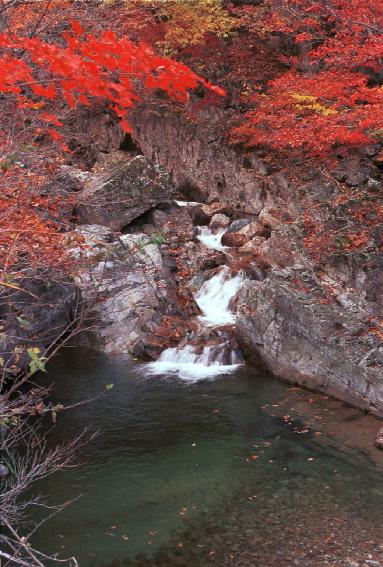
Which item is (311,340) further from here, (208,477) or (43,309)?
(43,309)

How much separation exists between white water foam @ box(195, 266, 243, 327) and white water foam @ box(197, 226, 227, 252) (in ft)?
5.70

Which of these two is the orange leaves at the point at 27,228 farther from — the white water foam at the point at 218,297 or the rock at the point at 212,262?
the rock at the point at 212,262

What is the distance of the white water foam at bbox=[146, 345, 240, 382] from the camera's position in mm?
11625

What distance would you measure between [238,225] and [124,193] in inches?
154

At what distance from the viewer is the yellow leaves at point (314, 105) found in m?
Result: 14.4

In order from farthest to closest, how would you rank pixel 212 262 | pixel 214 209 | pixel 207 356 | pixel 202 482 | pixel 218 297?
pixel 214 209, pixel 212 262, pixel 218 297, pixel 207 356, pixel 202 482

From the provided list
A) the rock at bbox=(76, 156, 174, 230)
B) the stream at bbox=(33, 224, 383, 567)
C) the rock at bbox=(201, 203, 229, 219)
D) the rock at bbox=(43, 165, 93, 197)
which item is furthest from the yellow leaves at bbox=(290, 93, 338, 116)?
the stream at bbox=(33, 224, 383, 567)

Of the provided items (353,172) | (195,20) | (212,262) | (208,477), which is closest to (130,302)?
(212,262)

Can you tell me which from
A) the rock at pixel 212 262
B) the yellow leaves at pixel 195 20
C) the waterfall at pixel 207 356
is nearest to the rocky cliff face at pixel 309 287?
the waterfall at pixel 207 356

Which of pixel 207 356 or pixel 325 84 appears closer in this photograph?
pixel 207 356

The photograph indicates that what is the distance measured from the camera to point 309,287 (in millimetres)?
12117

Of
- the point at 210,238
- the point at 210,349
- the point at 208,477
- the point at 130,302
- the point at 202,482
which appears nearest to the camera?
the point at 202,482

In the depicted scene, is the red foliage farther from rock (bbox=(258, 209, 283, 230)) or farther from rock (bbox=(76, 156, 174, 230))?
rock (bbox=(76, 156, 174, 230))

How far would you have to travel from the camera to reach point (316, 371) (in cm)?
1054
